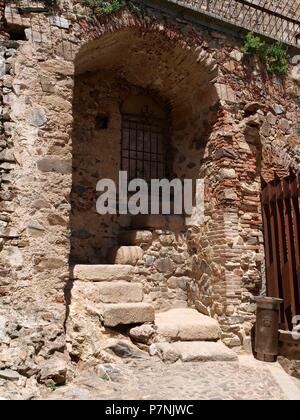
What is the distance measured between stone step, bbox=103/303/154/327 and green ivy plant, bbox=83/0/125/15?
352 centimetres

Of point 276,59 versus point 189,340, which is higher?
point 276,59

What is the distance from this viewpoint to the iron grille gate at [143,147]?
707cm

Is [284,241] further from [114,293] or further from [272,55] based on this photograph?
[272,55]

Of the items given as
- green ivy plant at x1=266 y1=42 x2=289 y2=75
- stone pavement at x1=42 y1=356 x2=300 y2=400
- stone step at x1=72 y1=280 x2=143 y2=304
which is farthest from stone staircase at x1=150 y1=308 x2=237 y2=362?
green ivy plant at x1=266 y1=42 x2=289 y2=75

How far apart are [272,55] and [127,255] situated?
3.71m

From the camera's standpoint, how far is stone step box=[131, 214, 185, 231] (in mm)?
6473

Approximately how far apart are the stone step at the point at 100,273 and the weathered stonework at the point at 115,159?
1.53 feet

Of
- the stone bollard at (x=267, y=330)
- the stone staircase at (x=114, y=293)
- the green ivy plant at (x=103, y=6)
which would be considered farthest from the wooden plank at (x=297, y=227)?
the green ivy plant at (x=103, y=6)

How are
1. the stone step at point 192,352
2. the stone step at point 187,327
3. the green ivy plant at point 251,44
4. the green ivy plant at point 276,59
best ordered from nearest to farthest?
1. the stone step at point 192,352
2. the stone step at point 187,327
3. the green ivy plant at point 251,44
4. the green ivy plant at point 276,59

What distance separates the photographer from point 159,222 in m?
6.49

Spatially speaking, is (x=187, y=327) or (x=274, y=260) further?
(x=274, y=260)

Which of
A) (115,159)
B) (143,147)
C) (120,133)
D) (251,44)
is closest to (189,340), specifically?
(115,159)

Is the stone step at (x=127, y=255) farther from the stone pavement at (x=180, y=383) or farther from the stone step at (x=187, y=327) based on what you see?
the stone pavement at (x=180, y=383)
